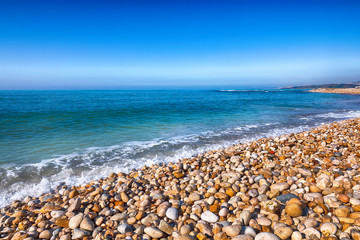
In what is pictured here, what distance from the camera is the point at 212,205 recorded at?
2.92 metres

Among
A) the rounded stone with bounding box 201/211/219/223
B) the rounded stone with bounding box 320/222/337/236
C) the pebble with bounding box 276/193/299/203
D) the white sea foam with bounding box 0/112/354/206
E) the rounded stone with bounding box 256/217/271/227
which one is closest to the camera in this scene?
the rounded stone with bounding box 320/222/337/236

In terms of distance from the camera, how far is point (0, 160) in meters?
5.62

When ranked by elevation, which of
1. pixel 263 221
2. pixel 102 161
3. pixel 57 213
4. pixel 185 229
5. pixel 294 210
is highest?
pixel 294 210

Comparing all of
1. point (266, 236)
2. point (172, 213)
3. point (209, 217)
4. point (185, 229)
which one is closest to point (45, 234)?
point (172, 213)

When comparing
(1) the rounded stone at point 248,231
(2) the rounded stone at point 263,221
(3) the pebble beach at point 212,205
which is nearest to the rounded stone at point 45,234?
Result: (3) the pebble beach at point 212,205

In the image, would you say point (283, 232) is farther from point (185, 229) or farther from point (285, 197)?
point (185, 229)

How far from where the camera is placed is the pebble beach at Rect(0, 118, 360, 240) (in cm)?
235

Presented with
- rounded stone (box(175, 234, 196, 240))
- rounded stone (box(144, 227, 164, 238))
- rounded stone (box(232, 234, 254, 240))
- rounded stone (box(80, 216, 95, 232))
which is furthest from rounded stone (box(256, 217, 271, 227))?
rounded stone (box(80, 216, 95, 232))

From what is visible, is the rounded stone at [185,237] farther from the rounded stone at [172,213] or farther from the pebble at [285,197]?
the pebble at [285,197]

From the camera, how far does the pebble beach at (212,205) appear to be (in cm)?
235

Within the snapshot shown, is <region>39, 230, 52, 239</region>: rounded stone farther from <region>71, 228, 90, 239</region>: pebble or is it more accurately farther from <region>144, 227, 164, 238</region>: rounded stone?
<region>144, 227, 164, 238</region>: rounded stone

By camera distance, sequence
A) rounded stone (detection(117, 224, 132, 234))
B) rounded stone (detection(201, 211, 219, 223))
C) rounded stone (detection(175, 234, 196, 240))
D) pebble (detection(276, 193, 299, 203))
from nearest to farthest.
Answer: rounded stone (detection(175, 234, 196, 240)) → rounded stone (detection(117, 224, 132, 234)) → rounded stone (detection(201, 211, 219, 223)) → pebble (detection(276, 193, 299, 203))

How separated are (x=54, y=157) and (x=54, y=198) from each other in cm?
280

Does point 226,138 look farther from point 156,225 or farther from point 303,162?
point 156,225
